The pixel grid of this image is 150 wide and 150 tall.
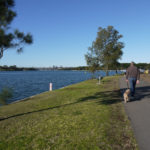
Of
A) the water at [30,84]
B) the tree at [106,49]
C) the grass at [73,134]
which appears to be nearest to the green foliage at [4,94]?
the water at [30,84]

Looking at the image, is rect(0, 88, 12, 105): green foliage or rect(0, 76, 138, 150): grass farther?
rect(0, 88, 12, 105): green foliage

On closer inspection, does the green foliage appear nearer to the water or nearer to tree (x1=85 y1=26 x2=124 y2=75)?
the water

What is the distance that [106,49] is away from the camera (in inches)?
1323

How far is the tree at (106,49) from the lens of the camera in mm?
31766

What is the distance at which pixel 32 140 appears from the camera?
3.89 meters

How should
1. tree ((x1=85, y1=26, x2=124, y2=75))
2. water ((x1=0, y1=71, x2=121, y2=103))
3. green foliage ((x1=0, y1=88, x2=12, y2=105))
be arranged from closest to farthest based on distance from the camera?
green foliage ((x1=0, y1=88, x2=12, y2=105)) < water ((x1=0, y1=71, x2=121, y2=103)) < tree ((x1=85, y1=26, x2=124, y2=75))

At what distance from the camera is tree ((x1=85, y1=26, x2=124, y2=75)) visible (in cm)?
3177

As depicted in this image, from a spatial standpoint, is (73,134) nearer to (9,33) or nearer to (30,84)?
(9,33)

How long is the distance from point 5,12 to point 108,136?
5729 mm

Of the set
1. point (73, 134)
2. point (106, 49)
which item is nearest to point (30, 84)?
point (106, 49)

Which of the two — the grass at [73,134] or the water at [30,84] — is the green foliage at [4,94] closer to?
the water at [30,84]

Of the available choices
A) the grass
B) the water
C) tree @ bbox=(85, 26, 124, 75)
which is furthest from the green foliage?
tree @ bbox=(85, 26, 124, 75)

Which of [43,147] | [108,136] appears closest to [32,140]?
[43,147]

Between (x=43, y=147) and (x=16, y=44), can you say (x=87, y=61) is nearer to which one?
(x=16, y=44)
